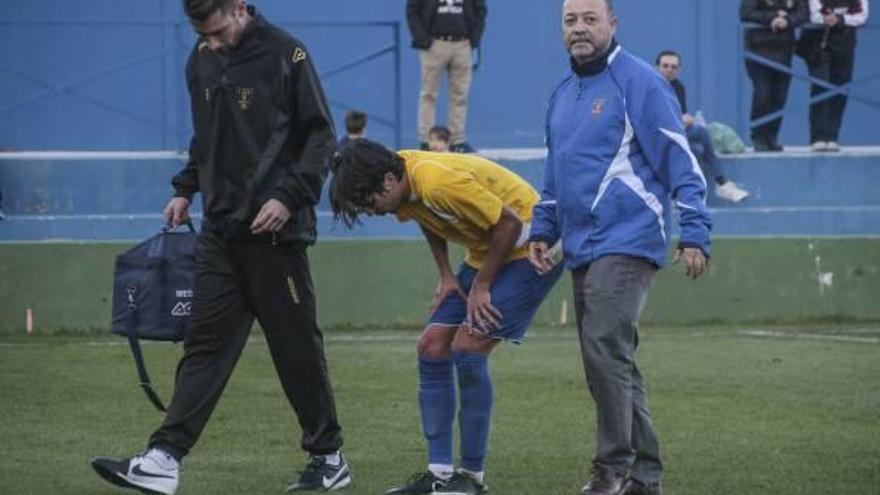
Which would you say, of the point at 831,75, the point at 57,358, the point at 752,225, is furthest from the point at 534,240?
the point at 831,75

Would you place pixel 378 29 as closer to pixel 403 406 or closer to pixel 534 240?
pixel 403 406

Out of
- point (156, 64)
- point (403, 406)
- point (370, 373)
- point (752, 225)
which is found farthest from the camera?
point (156, 64)

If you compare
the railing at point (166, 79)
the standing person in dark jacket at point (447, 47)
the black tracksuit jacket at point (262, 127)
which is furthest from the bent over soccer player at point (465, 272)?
the railing at point (166, 79)

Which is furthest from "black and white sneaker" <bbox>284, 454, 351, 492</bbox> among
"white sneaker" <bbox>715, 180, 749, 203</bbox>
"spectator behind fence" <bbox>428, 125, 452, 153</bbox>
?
"white sneaker" <bbox>715, 180, 749, 203</bbox>

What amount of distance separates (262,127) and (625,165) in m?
1.52

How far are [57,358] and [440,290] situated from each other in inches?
236

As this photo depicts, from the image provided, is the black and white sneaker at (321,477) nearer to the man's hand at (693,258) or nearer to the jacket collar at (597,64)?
the man's hand at (693,258)

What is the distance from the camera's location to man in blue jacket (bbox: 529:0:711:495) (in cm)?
802

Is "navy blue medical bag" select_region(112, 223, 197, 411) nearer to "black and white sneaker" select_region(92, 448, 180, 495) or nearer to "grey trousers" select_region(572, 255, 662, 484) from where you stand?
"black and white sneaker" select_region(92, 448, 180, 495)

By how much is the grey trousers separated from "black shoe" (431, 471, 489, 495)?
77 centimetres

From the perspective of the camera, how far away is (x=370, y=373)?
13.5 m

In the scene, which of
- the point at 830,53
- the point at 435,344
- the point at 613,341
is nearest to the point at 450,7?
the point at 830,53

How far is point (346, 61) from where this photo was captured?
21.2 metres

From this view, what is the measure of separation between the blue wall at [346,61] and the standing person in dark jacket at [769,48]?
292 millimetres
